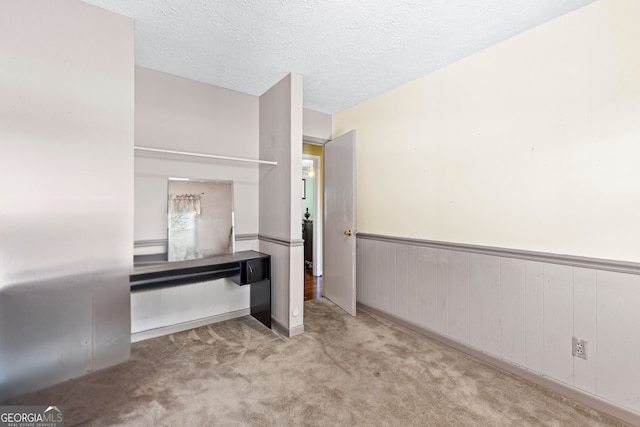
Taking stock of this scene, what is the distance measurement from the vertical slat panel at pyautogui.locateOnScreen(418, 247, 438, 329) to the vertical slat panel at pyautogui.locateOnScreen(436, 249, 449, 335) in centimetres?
3

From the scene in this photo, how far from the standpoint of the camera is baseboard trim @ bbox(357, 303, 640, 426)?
5.04 ft

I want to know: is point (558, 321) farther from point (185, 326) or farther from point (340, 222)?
point (185, 326)

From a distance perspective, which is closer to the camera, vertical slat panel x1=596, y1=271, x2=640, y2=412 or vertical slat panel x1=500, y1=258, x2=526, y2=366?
vertical slat panel x1=596, y1=271, x2=640, y2=412

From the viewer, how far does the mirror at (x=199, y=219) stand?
2.48m

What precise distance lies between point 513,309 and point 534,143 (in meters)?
1.19

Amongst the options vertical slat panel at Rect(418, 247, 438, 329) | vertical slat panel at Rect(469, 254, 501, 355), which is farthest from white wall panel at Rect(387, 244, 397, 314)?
vertical slat panel at Rect(469, 254, 501, 355)

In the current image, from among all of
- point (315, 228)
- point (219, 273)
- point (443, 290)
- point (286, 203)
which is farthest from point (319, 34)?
point (315, 228)

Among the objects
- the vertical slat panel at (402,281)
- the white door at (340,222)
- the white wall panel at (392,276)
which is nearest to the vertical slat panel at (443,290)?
the vertical slat panel at (402,281)

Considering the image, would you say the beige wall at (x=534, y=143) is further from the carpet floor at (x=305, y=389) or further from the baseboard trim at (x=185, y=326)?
the baseboard trim at (x=185, y=326)

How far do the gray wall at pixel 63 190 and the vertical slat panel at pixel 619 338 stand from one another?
2.98m

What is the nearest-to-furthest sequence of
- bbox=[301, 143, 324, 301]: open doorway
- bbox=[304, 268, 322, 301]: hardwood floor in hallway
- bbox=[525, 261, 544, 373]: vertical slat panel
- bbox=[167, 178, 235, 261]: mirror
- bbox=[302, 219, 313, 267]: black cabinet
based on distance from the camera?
1. bbox=[525, 261, 544, 373]: vertical slat panel
2. bbox=[167, 178, 235, 261]: mirror
3. bbox=[304, 268, 322, 301]: hardwood floor in hallway
4. bbox=[301, 143, 324, 301]: open doorway
5. bbox=[302, 219, 313, 267]: black cabinet

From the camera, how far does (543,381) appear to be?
181 cm

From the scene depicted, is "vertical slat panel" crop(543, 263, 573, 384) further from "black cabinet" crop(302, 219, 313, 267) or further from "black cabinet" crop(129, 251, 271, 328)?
"black cabinet" crop(302, 219, 313, 267)

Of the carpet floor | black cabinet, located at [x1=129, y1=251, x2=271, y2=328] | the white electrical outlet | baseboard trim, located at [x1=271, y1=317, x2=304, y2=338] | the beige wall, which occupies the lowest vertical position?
the carpet floor
